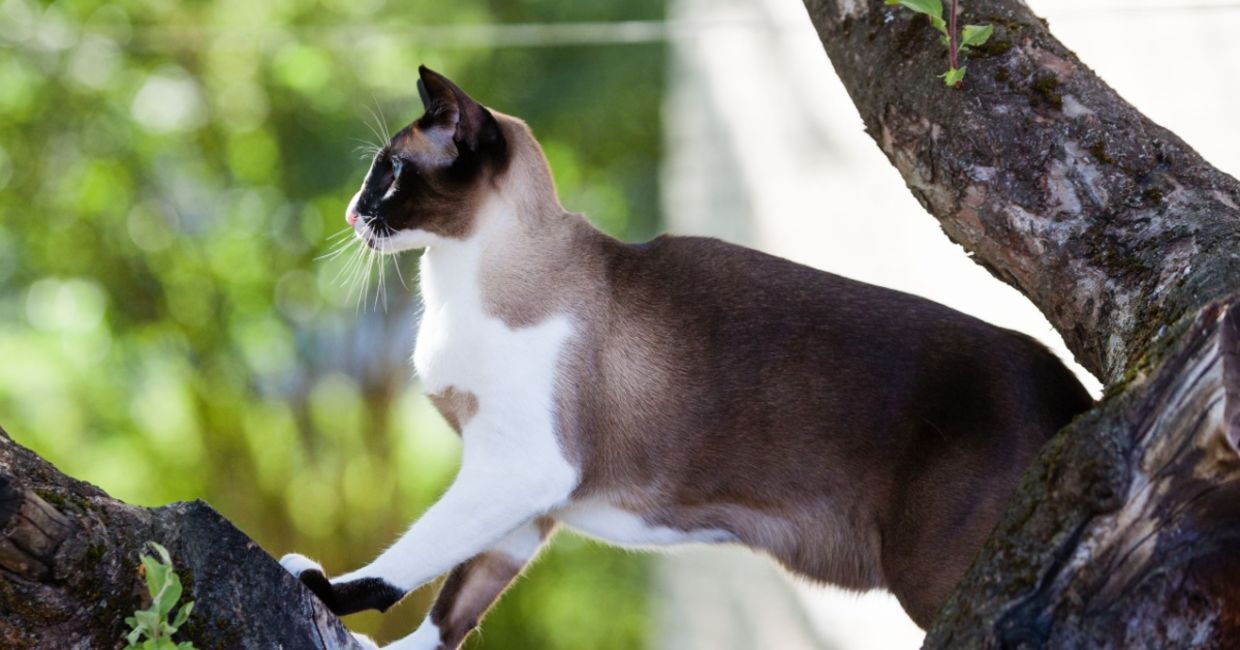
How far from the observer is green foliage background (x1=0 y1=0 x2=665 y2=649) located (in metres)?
6.37

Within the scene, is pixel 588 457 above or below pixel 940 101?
below

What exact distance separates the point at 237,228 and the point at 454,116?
5.03 m

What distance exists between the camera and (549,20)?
6277mm

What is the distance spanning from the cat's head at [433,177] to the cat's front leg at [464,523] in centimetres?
34

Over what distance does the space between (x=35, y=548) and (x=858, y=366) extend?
1.05 meters

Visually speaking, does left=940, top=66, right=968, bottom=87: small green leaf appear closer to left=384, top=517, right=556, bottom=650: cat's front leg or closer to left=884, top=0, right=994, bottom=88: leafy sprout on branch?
left=884, top=0, right=994, bottom=88: leafy sprout on branch

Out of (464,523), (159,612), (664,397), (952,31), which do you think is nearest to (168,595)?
(159,612)

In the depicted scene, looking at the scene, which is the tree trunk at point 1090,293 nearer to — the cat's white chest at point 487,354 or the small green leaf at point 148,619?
the cat's white chest at point 487,354

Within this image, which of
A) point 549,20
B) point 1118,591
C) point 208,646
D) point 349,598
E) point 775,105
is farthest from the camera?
point 549,20

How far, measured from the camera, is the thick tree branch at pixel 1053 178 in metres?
1.50

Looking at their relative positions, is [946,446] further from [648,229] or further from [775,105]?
[648,229]

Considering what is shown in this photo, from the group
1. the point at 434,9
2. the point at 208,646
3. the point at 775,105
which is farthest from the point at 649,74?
the point at 208,646

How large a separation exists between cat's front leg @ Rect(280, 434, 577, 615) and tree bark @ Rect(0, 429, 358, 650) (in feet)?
1.03

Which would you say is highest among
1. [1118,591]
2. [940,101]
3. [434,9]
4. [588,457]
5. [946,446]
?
[940,101]
